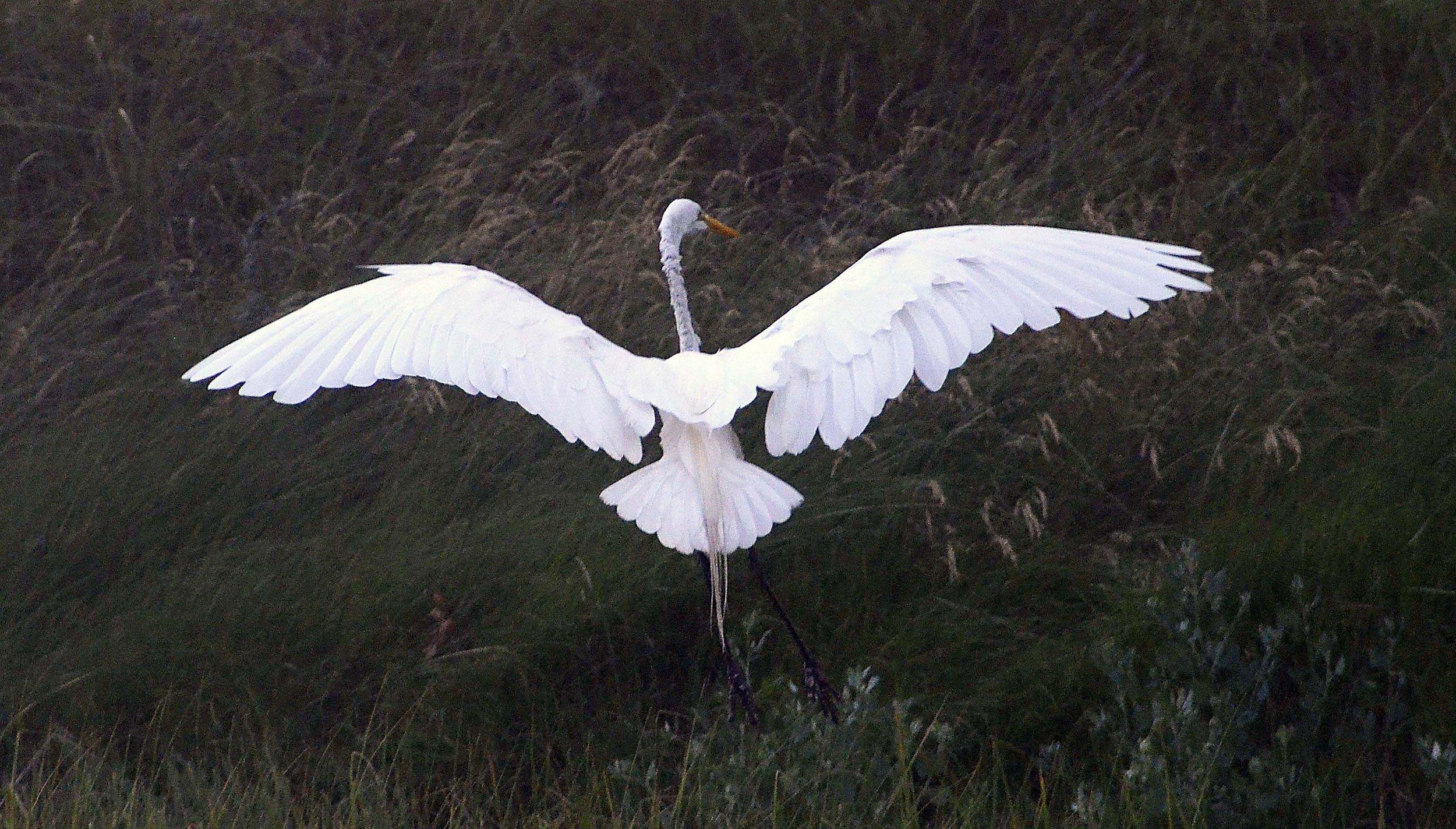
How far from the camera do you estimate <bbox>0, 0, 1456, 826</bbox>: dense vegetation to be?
3.44 m

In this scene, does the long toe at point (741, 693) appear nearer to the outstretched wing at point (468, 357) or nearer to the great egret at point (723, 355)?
the great egret at point (723, 355)

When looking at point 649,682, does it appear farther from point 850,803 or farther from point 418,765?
point 850,803

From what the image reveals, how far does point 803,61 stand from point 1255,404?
267 cm

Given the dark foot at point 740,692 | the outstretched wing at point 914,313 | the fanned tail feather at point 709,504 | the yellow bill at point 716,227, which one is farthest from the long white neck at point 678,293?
the dark foot at point 740,692

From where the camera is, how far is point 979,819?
3264 millimetres

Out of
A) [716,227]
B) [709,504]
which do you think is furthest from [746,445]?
[709,504]

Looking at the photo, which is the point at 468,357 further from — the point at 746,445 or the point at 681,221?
the point at 746,445

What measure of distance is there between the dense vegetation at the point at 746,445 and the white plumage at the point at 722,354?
0.46m

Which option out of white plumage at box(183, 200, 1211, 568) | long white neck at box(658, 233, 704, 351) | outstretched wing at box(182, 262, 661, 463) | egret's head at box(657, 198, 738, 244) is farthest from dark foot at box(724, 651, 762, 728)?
egret's head at box(657, 198, 738, 244)

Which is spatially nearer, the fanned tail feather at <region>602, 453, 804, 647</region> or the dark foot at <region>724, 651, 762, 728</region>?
the fanned tail feather at <region>602, 453, 804, 647</region>

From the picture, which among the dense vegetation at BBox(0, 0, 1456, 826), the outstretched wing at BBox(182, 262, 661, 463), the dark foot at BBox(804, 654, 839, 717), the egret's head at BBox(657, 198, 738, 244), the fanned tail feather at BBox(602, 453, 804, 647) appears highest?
the outstretched wing at BBox(182, 262, 661, 463)

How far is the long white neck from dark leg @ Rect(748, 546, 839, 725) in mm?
558

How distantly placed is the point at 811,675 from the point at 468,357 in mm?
1114

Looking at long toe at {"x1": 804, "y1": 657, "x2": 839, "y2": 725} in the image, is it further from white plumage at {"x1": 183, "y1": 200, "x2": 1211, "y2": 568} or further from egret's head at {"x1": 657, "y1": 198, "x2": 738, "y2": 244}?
egret's head at {"x1": 657, "y1": 198, "x2": 738, "y2": 244}
